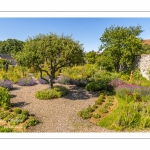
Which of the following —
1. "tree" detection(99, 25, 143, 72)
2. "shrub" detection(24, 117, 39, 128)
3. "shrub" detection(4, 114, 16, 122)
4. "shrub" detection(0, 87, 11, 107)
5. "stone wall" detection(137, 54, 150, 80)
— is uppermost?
"tree" detection(99, 25, 143, 72)

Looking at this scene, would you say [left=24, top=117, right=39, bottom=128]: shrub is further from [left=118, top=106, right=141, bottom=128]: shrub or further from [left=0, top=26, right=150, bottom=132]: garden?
[left=118, top=106, right=141, bottom=128]: shrub

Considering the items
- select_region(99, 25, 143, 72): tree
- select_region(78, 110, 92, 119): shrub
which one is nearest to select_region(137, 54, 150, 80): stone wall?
select_region(99, 25, 143, 72): tree

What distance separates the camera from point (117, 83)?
34.0 feet

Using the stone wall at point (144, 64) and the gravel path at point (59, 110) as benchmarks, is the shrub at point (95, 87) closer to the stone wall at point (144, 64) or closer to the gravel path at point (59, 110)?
the gravel path at point (59, 110)

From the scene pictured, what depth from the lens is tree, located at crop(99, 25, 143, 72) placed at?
1433 cm

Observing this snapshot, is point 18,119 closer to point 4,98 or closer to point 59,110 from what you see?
point 4,98

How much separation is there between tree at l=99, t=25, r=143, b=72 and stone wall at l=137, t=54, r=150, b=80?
0.90 m

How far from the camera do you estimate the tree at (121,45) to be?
14.3m

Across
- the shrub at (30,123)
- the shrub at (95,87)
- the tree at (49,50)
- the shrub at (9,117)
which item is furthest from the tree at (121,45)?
the shrub at (9,117)

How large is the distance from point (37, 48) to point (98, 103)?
14.1ft

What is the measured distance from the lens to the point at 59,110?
22.3 feet

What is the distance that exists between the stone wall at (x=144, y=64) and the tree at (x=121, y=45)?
2.96 ft
